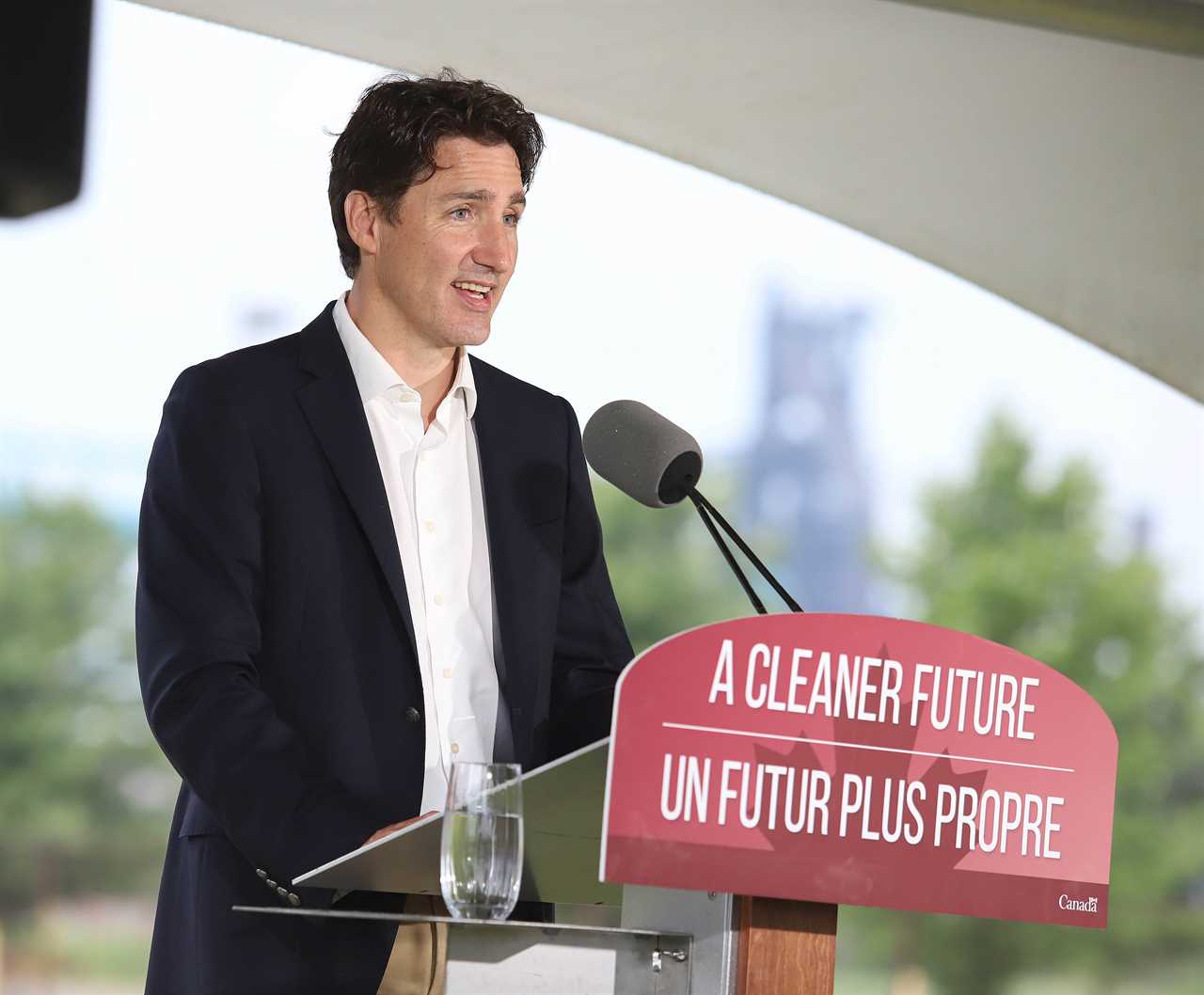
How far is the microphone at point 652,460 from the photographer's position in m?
1.65

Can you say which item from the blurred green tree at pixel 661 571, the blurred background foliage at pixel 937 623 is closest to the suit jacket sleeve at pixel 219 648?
the blurred background foliage at pixel 937 623

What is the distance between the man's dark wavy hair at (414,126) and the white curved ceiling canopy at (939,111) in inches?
33.6

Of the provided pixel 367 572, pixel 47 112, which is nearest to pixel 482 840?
pixel 367 572

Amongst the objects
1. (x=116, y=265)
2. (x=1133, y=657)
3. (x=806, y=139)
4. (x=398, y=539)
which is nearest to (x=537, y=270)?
(x=116, y=265)

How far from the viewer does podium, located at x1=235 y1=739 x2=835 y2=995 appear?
1381 mm

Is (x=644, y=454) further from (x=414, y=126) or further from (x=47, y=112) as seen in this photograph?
(x=47, y=112)

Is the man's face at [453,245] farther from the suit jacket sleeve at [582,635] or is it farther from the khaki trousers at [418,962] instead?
the khaki trousers at [418,962]

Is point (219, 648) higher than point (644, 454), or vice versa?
→ point (644, 454)

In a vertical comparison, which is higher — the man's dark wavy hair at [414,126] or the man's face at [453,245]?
the man's dark wavy hair at [414,126]

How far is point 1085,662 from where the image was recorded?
19453 mm

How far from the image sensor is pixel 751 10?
3.10 meters

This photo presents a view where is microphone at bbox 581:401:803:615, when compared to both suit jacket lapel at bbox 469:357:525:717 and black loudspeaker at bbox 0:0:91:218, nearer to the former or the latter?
suit jacket lapel at bbox 469:357:525:717

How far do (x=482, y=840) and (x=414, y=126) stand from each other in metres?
1.07

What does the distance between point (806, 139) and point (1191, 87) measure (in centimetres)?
75
